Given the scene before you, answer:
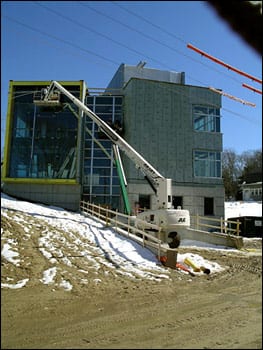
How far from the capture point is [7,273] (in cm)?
724

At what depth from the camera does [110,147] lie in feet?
71.1

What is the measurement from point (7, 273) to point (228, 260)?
20.8 feet

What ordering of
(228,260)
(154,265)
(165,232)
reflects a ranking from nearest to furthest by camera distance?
(154,265)
(228,260)
(165,232)

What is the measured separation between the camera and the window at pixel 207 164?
842 inches

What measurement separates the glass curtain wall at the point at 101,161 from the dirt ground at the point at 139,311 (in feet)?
33.1

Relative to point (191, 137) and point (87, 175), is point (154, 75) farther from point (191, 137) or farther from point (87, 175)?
point (87, 175)

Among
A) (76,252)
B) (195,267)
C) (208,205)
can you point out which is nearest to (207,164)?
(208,205)

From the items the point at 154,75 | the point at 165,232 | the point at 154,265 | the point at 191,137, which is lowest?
the point at 154,265

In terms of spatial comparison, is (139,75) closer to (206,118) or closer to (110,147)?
(206,118)

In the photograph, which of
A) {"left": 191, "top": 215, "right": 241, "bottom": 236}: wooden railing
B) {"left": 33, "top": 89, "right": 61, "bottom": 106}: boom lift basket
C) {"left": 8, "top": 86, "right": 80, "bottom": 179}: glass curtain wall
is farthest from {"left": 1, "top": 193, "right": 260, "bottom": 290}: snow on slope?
{"left": 33, "top": 89, "right": 61, "bottom": 106}: boom lift basket

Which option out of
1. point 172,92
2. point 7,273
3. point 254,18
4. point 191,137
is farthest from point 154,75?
point 254,18

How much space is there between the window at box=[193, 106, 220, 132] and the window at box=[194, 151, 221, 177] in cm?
164

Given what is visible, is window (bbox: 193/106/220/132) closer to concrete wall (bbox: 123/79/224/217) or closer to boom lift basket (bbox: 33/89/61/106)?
concrete wall (bbox: 123/79/224/217)

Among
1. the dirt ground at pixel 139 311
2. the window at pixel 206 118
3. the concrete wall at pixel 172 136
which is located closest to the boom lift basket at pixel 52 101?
the concrete wall at pixel 172 136
